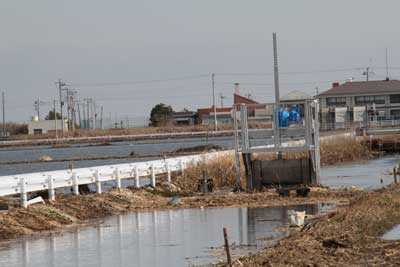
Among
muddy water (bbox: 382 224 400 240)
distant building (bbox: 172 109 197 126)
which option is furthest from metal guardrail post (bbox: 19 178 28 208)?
distant building (bbox: 172 109 197 126)

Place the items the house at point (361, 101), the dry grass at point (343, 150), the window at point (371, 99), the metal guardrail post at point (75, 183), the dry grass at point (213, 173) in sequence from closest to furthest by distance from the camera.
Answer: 1. the metal guardrail post at point (75, 183)
2. the dry grass at point (213, 173)
3. the dry grass at point (343, 150)
4. the house at point (361, 101)
5. the window at point (371, 99)

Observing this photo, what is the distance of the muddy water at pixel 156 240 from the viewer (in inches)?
672

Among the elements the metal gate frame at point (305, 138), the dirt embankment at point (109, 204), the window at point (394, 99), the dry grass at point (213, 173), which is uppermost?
the window at point (394, 99)

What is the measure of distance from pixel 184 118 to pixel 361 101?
72.8m

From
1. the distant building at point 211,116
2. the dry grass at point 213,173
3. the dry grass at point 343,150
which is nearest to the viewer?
the dry grass at point 213,173

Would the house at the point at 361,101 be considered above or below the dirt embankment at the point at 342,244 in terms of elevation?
above

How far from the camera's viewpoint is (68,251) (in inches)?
728

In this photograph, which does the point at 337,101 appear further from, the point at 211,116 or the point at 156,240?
the point at 156,240

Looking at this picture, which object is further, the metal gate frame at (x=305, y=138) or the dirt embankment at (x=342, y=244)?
the metal gate frame at (x=305, y=138)

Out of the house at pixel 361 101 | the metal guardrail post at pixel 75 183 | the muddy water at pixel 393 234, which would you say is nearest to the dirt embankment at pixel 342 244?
the muddy water at pixel 393 234

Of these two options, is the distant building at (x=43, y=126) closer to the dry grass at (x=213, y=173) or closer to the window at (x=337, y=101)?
the window at (x=337, y=101)

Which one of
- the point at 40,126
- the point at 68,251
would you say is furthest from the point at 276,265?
the point at 40,126

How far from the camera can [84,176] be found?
94.9 ft

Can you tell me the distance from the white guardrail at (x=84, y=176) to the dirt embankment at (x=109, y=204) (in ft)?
1.66
